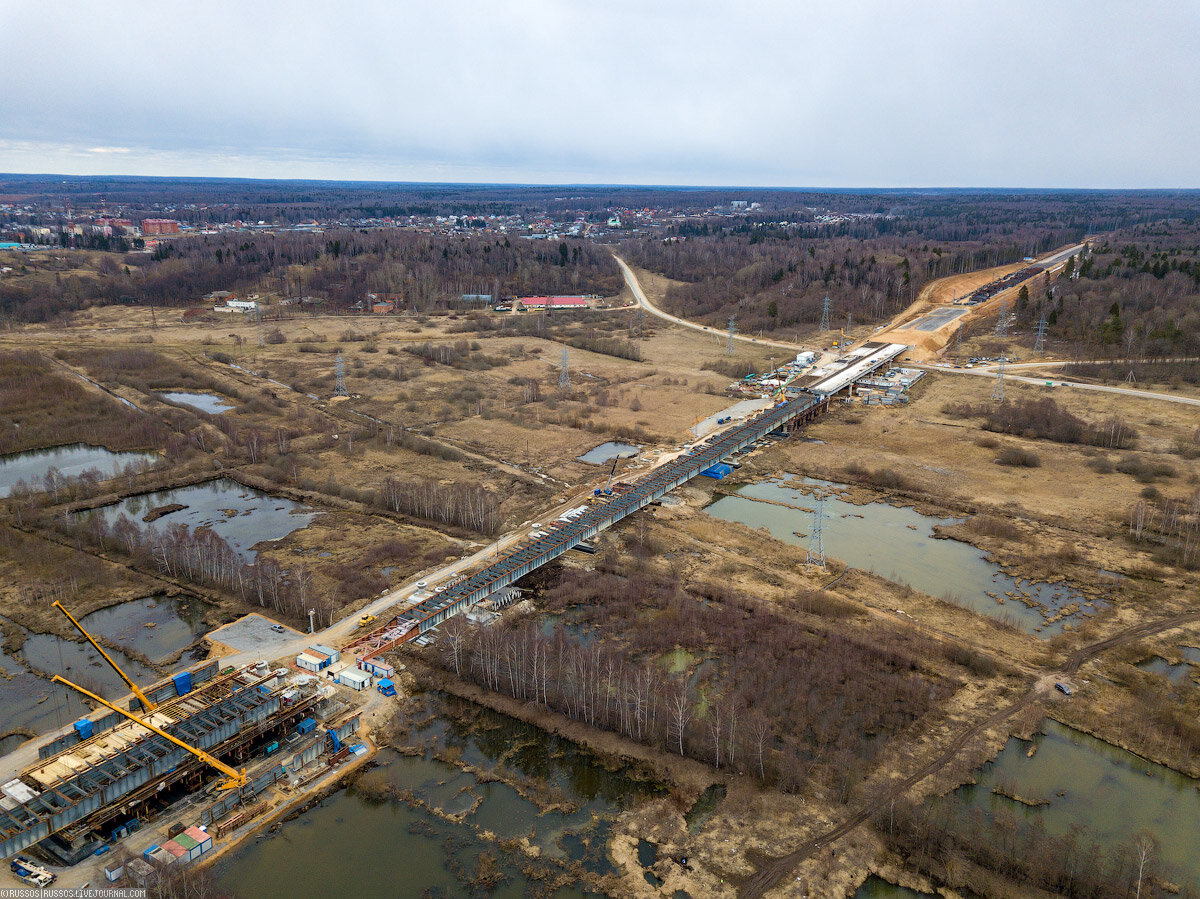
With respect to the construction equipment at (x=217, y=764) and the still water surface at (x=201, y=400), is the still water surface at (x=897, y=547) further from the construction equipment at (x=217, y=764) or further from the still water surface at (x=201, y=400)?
the still water surface at (x=201, y=400)

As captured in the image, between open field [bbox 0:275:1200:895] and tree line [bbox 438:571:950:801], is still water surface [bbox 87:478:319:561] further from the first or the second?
tree line [bbox 438:571:950:801]

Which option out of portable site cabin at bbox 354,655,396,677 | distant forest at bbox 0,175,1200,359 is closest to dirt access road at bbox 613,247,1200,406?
distant forest at bbox 0,175,1200,359

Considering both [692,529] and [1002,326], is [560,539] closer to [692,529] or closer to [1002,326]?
[692,529]

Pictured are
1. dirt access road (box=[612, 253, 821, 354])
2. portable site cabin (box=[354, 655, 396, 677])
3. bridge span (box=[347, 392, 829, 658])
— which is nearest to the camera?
portable site cabin (box=[354, 655, 396, 677])

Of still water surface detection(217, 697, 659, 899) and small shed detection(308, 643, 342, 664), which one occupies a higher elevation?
small shed detection(308, 643, 342, 664)

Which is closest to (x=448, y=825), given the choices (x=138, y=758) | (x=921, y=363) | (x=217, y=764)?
(x=217, y=764)

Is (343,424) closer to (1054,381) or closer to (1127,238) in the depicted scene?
(1054,381)

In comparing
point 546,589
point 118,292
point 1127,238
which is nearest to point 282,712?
point 546,589
